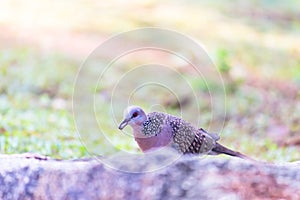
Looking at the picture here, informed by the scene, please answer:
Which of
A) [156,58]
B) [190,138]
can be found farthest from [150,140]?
[156,58]

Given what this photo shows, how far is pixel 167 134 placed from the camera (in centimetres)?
391

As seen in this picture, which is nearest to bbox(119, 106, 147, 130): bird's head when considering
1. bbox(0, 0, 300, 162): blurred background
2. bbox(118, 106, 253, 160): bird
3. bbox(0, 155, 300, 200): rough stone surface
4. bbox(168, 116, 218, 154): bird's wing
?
bbox(118, 106, 253, 160): bird

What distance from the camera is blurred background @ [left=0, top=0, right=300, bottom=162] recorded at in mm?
6898

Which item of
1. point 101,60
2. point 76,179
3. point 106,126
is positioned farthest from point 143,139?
point 101,60

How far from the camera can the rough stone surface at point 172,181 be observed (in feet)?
10.9

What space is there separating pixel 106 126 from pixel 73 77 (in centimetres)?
269

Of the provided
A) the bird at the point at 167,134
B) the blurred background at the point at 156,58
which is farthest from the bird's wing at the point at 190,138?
the blurred background at the point at 156,58

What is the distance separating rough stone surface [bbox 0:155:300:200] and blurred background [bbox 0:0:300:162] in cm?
204

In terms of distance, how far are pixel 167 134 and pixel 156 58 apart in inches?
243

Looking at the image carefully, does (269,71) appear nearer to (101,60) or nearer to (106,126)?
(101,60)

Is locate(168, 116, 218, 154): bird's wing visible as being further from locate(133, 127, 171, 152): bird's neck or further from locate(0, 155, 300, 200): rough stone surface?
locate(0, 155, 300, 200): rough stone surface

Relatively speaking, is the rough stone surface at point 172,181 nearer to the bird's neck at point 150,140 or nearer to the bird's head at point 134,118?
the bird's neck at point 150,140

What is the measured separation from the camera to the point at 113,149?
5570 mm

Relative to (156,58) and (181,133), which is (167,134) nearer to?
(181,133)
